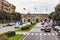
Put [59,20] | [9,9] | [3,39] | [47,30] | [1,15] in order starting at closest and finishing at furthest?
[3,39] < [47,30] < [59,20] < [1,15] < [9,9]

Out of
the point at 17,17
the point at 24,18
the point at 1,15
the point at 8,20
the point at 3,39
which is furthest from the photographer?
the point at 24,18

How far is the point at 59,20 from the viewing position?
338 ft

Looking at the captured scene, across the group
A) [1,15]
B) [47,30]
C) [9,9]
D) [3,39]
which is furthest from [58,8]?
[9,9]

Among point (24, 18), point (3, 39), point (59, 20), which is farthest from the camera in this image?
point (24, 18)

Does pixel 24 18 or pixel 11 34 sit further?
pixel 24 18

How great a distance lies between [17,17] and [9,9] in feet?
48.3

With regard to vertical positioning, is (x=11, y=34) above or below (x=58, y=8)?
below

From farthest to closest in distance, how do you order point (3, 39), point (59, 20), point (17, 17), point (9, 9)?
1. point (9, 9)
2. point (17, 17)
3. point (59, 20)
4. point (3, 39)

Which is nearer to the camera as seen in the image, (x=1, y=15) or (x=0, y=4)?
(x=1, y=15)

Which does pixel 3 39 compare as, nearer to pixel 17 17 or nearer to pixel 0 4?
pixel 0 4

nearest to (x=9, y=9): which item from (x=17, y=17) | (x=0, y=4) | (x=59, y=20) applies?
(x=17, y=17)

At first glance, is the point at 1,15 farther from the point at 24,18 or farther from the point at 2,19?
the point at 24,18

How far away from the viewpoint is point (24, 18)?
200 m

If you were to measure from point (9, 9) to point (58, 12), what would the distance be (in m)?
94.5
